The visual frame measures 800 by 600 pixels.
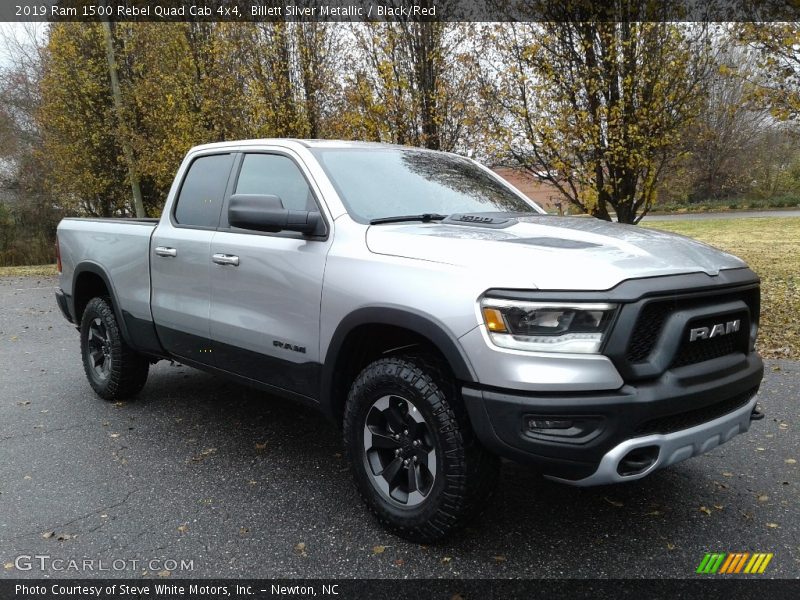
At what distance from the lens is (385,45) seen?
9750 mm

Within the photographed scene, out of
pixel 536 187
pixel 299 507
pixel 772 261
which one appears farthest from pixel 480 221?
pixel 772 261

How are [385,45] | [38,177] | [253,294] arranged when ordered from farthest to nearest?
1. [38,177]
2. [385,45]
3. [253,294]

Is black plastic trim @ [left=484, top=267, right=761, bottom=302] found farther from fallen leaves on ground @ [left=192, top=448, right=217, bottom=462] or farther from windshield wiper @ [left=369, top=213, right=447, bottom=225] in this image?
fallen leaves on ground @ [left=192, top=448, right=217, bottom=462]

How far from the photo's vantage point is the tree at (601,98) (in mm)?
8055

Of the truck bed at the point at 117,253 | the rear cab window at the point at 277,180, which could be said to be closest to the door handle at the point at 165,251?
the truck bed at the point at 117,253

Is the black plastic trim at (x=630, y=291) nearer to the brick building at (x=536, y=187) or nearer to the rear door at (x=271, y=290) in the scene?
the rear door at (x=271, y=290)

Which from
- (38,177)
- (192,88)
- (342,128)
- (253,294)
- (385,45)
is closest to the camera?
(253,294)

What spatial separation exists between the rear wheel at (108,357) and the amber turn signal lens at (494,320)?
3.45 metres

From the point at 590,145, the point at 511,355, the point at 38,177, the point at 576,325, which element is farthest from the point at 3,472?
the point at 38,177

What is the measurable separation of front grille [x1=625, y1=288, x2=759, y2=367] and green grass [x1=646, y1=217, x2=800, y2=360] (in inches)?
161

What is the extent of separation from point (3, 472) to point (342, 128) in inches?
302

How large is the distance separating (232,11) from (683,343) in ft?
42.1

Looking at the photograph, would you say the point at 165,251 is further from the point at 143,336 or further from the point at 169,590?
the point at 169,590

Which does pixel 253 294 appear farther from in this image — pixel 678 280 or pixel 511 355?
pixel 678 280
